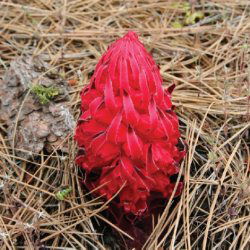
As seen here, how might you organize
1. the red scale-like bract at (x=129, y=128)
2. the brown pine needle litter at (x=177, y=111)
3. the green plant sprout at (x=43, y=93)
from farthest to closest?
the green plant sprout at (x=43, y=93) → the brown pine needle litter at (x=177, y=111) → the red scale-like bract at (x=129, y=128)

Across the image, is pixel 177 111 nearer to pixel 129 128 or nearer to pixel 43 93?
pixel 43 93

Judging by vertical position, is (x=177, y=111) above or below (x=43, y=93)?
below

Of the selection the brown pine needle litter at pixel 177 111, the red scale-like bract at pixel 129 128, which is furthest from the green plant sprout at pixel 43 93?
the red scale-like bract at pixel 129 128

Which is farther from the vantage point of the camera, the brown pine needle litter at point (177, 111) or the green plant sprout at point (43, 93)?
the green plant sprout at point (43, 93)

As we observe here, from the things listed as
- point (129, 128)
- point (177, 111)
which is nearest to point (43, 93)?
point (177, 111)

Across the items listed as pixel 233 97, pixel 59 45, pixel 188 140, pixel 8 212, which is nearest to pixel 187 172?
pixel 188 140

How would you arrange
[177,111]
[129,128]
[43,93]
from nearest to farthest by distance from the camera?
[129,128] → [43,93] → [177,111]

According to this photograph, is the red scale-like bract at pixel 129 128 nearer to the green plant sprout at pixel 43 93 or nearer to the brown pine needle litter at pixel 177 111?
the brown pine needle litter at pixel 177 111

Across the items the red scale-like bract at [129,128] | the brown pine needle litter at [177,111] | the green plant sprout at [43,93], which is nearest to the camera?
the red scale-like bract at [129,128]
